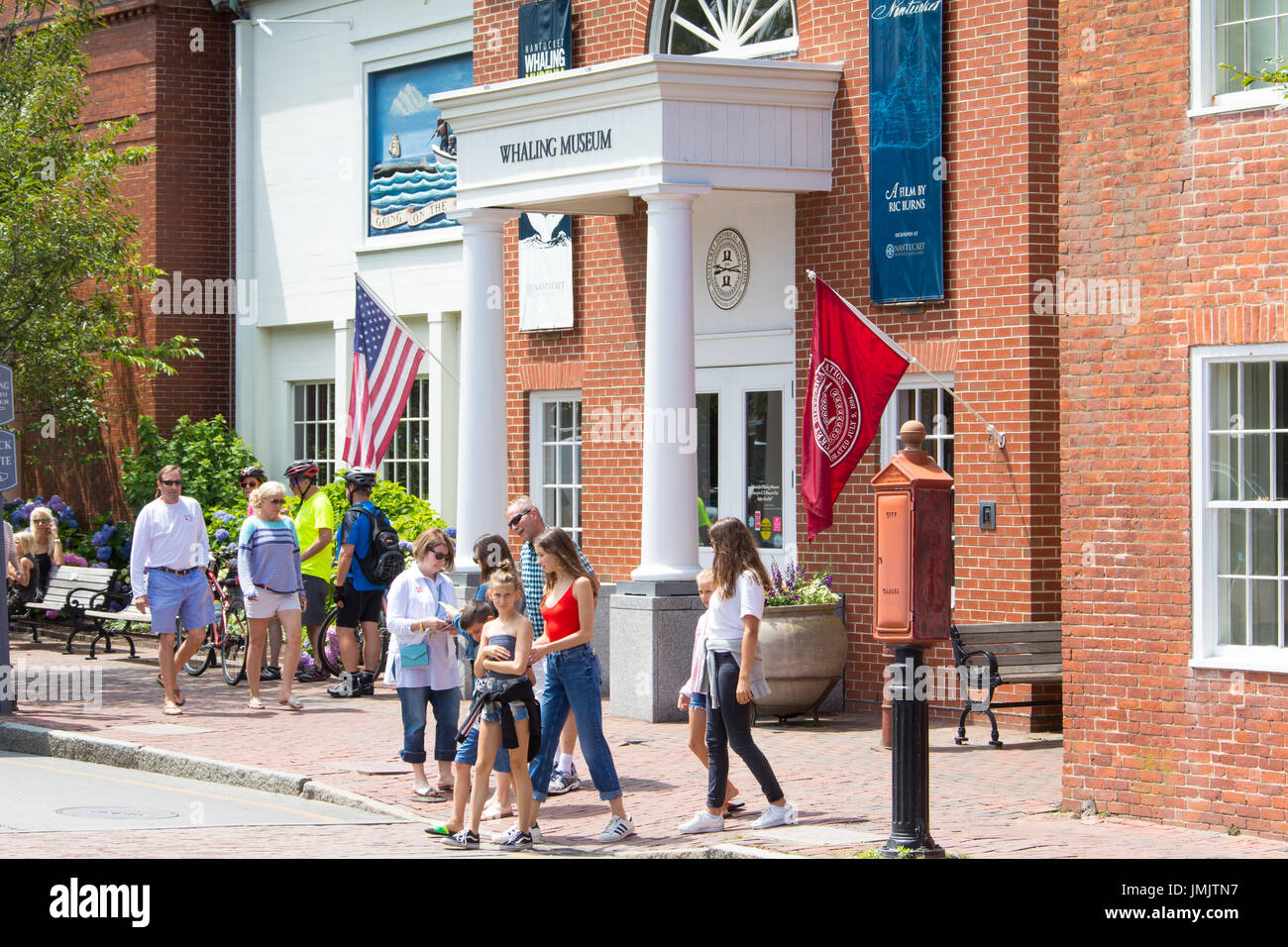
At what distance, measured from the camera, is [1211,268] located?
398 inches

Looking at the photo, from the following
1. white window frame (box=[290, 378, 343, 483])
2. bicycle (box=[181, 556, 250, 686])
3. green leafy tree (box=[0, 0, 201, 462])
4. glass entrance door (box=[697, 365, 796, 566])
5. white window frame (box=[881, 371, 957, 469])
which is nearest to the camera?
white window frame (box=[881, 371, 957, 469])

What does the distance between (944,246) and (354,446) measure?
20.5ft

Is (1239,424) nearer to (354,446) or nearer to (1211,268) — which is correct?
(1211,268)

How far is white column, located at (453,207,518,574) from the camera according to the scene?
16.5 metres

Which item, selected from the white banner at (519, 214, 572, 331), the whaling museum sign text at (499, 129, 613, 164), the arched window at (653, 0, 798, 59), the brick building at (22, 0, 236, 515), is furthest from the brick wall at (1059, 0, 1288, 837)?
the brick building at (22, 0, 236, 515)

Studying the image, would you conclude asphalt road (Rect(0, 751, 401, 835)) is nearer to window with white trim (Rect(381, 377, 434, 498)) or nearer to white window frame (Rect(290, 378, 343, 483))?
window with white trim (Rect(381, 377, 434, 498))

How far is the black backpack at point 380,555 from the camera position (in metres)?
16.1

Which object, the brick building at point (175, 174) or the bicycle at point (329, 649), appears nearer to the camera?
the bicycle at point (329, 649)

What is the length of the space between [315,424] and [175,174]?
3767 millimetres

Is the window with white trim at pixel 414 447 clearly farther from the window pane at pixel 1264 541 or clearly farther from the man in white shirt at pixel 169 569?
the window pane at pixel 1264 541

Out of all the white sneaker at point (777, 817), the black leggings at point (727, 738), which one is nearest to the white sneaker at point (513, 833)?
the black leggings at point (727, 738)

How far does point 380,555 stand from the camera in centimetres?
1614

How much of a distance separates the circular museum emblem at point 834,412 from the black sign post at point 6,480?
6337mm

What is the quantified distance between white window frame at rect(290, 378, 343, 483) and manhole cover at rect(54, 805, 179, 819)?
11.2m
